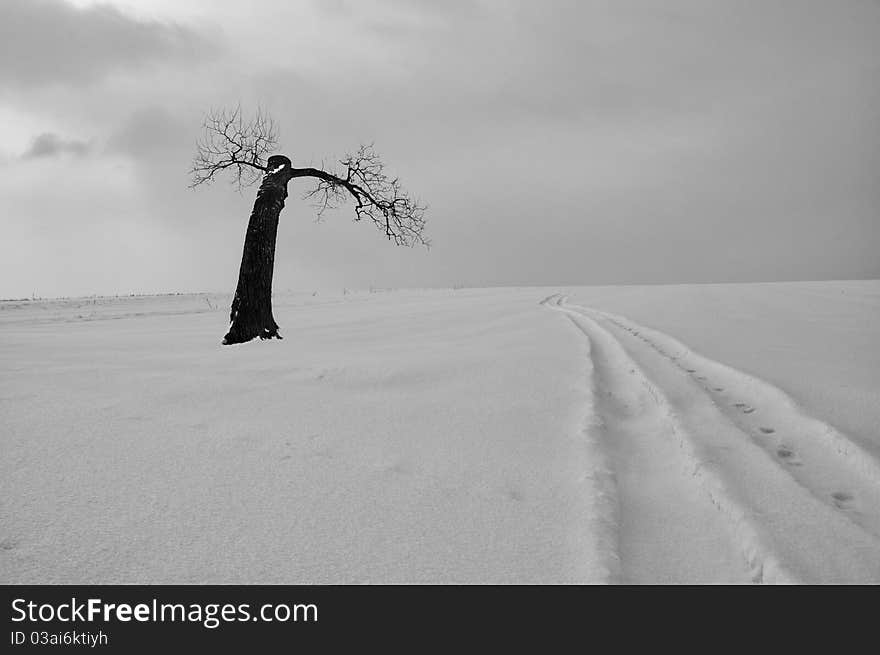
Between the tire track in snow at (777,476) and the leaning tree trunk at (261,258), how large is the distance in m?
5.43

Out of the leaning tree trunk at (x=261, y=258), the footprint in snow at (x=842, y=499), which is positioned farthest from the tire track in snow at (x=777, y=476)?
the leaning tree trunk at (x=261, y=258)

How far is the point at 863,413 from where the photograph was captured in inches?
122

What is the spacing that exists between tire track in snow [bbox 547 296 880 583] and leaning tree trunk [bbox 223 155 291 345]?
543 centimetres

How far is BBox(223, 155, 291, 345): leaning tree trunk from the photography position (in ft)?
24.9

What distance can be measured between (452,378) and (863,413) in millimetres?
2534

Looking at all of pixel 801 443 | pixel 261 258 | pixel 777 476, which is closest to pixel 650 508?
pixel 777 476

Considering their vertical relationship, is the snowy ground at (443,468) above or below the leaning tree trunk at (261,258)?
below

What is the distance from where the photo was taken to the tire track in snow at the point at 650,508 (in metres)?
1.61

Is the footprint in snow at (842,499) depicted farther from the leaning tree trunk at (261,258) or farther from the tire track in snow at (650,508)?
the leaning tree trunk at (261,258)
